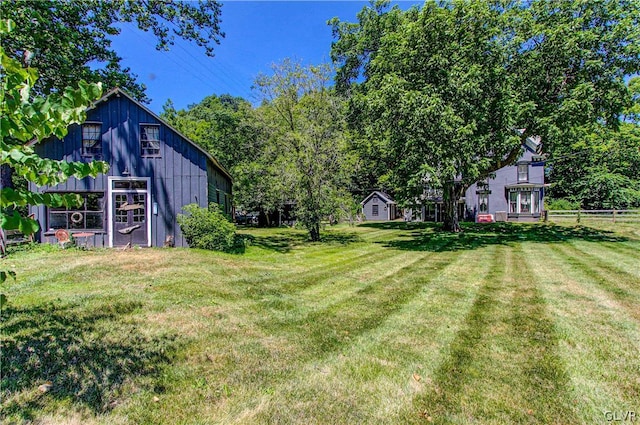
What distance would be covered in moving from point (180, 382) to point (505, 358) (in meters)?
3.73

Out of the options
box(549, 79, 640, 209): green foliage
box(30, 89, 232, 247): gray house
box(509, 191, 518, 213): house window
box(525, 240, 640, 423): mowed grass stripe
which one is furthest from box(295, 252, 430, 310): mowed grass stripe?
box(549, 79, 640, 209): green foliage

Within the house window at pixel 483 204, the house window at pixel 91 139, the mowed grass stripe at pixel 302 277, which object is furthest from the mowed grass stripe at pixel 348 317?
the house window at pixel 483 204

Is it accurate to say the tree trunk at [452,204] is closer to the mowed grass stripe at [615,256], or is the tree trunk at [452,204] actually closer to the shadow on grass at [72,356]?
the mowed grass stripe at [615,256]

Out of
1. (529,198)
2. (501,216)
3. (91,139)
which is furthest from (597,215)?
(91,139)

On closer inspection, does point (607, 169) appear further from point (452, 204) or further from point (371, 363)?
point (371, 363)

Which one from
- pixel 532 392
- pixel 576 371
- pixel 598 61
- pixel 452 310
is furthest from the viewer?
pixel 598 61

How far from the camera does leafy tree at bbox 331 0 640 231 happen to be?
13.8 meters

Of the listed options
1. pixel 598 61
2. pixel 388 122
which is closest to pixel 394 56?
pixel 388 122

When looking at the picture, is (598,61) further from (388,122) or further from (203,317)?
(203,317)

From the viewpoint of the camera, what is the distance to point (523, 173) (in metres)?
32.3

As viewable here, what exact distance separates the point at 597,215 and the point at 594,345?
26.9m

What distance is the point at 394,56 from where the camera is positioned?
1534cm

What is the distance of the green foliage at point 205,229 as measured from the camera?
41.3 feet

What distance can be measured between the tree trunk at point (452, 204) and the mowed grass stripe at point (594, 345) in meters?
13.1
